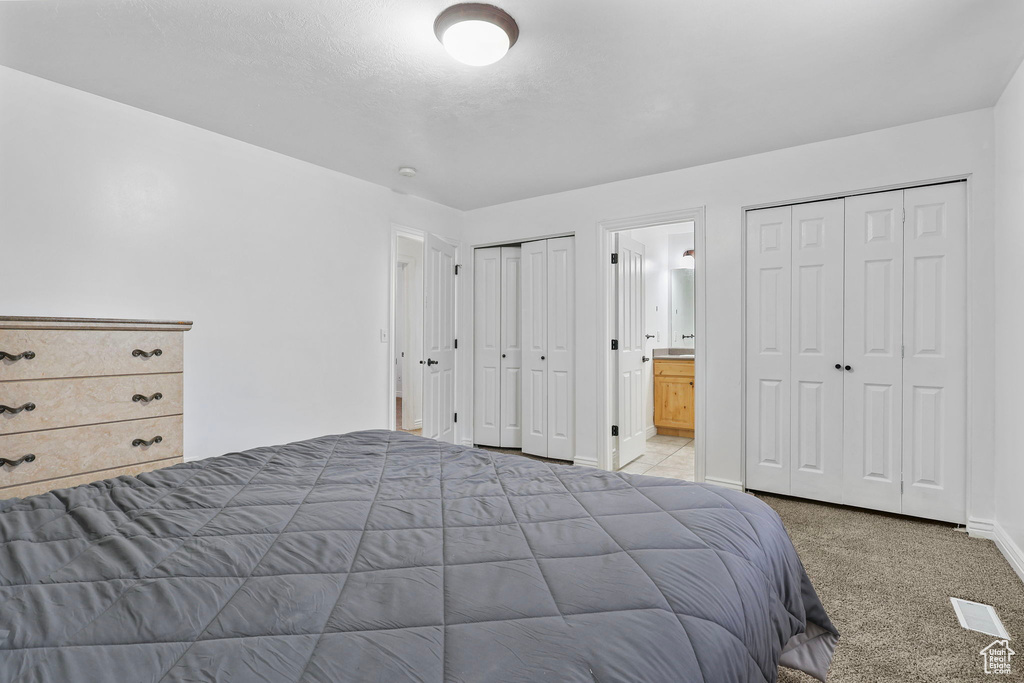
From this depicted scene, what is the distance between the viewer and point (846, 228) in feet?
10.8

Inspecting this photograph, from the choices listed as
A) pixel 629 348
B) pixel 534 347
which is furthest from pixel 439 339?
pixel 629 348

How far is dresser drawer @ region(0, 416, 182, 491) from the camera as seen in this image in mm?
2096

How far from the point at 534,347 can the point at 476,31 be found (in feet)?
10.1

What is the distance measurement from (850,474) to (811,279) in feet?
4.43

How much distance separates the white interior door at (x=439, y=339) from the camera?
15.1 feet

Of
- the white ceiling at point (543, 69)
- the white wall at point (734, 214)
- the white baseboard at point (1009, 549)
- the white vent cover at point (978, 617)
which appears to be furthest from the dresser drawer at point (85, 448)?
the white baseboard at point (1009, 549)

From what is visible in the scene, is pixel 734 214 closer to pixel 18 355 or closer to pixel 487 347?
pixel 487 347

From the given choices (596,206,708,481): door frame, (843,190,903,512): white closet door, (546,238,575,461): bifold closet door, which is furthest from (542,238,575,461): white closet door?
(843,190,903,512): white closet door

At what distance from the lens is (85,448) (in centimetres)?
226

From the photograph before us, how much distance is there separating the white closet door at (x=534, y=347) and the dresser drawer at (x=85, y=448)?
2.94m

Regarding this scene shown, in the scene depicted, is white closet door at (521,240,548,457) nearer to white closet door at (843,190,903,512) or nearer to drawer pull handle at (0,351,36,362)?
white closet door at (843,190,903,512)

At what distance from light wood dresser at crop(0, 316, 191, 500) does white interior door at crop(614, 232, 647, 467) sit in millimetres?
3266

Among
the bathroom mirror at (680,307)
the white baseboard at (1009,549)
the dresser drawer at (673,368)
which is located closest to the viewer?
the white baseboard at (1009,549)

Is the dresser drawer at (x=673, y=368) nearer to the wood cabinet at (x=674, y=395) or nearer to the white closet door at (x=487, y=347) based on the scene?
the wood cabinet at (x=674, y=395)
